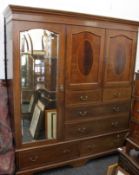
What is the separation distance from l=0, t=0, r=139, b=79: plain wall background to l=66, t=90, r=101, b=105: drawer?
2.69ft

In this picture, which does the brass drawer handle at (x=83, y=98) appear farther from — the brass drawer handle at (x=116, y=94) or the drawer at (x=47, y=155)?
the drawer at (x=47, y=155)

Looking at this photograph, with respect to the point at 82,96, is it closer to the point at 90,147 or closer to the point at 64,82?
the point at 64,82

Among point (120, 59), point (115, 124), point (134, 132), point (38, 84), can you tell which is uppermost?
point (120, 59)

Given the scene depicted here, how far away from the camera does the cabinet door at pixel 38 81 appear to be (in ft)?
5.91

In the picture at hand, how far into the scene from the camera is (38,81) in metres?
1.97

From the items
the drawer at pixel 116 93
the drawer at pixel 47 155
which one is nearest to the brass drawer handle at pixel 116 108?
the drawer at pixel 116 93

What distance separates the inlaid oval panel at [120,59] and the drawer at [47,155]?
100cm

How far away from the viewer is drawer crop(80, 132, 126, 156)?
90.2 inches

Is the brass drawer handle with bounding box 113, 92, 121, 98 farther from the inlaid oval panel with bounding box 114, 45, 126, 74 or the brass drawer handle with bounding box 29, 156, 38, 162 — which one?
the brass drawer handle with bounding box 29, 156, 38, 162

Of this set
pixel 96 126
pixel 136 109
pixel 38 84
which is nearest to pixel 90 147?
pixel 96 126

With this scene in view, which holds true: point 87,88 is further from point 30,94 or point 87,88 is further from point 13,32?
point 13,32

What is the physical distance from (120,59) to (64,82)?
2.45 ft

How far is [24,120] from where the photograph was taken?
1.96 meters

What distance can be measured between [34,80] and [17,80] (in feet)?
0.65
